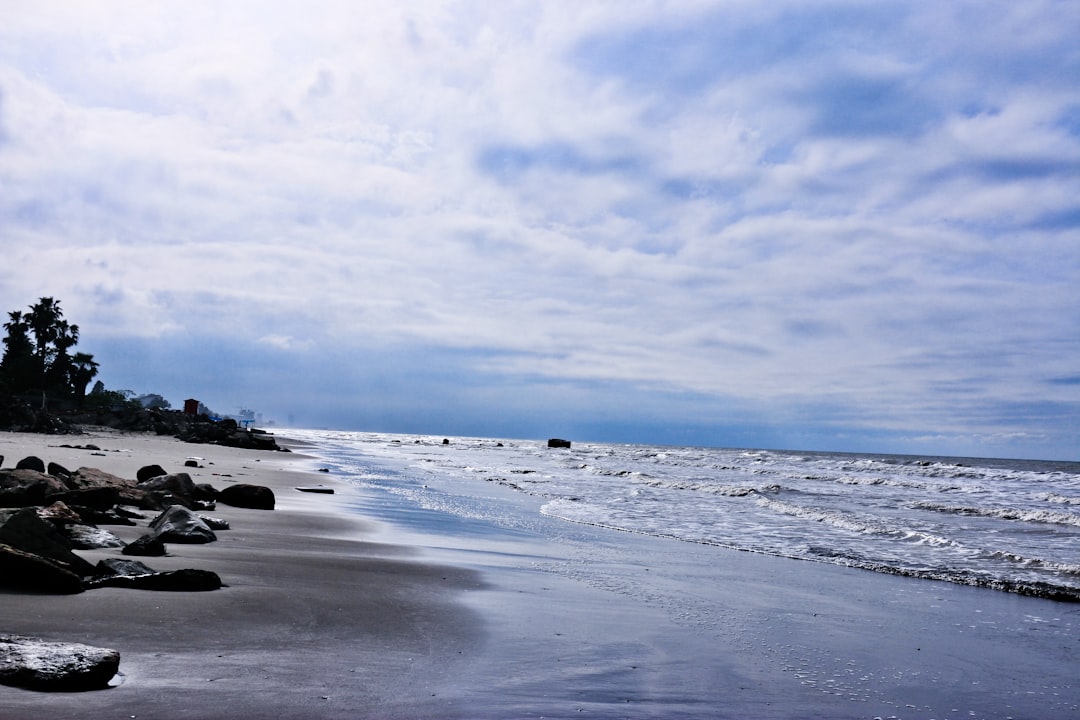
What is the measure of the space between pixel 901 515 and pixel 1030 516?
13.0 ft

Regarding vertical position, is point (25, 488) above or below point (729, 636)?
above

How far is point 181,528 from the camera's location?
9.37 meters

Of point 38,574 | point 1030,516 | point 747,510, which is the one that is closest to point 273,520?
point 38,574

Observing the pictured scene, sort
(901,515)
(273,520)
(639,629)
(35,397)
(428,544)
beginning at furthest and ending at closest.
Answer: (35,397), (901,515), (273,520), (428,544), (639,629)

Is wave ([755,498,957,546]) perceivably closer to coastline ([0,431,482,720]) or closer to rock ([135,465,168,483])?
coastline ([0,431,482,720])

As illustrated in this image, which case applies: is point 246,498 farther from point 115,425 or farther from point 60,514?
point 115,425

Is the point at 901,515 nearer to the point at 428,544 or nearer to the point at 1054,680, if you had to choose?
the point at 428,544

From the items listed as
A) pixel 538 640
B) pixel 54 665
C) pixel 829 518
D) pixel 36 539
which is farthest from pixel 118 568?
pixel 829 518

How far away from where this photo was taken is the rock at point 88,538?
26.2 feet

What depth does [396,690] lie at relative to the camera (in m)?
4.58

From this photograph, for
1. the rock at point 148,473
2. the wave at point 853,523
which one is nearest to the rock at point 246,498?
the rock at point 148,473

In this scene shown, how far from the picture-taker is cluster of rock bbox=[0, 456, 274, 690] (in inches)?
159

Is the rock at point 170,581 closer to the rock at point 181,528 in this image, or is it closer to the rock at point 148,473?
the rock at point 181,528

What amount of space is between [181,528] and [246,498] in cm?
567
